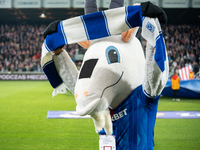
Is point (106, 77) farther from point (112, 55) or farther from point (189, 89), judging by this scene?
point (189, 89)

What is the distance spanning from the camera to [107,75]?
1.27 m

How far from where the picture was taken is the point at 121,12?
1.23 m

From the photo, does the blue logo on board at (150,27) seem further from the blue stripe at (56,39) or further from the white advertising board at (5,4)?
the white advertising board at (5,4)

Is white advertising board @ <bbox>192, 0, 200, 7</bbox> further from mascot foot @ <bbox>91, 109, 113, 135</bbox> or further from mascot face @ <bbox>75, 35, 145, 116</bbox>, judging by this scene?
mascot foot @ <bbox>91, 109, 113, 135</bbox>

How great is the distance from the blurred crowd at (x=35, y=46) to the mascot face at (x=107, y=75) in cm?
1597

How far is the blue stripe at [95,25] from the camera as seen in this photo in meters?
1.28

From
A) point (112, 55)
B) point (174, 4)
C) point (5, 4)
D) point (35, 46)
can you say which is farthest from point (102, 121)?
point (35, 46)

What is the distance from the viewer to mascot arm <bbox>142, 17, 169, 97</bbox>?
3.55 ft

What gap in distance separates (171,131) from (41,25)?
2056 centimetres

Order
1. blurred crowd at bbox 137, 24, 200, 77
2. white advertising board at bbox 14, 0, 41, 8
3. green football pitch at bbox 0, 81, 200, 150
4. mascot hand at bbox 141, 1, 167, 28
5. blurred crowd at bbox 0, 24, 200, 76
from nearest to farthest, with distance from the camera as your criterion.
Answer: mascot hand at bbox 141, 1, 167, 28 → green football pitch at bbox 0, 81, 200, 150 → white advertising board at bbox 14, 0, 41, 8 → blurred crowd at bbox 137, 24, 200, 77 → blurred crowd at bbox 0, 24, 200, 76

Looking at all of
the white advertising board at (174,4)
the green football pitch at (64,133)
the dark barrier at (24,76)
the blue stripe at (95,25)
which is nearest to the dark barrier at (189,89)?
the green football pitch at (64,133)

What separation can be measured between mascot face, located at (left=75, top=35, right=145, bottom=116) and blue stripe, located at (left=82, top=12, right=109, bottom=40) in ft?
0.24

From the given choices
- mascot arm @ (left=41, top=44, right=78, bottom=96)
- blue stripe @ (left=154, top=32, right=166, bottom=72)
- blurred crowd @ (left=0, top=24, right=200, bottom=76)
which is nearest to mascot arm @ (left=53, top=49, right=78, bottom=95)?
mascot arm @ (left=41, top=44, right=78, bottom=96)

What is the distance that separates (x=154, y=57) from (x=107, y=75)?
0.96 feet
